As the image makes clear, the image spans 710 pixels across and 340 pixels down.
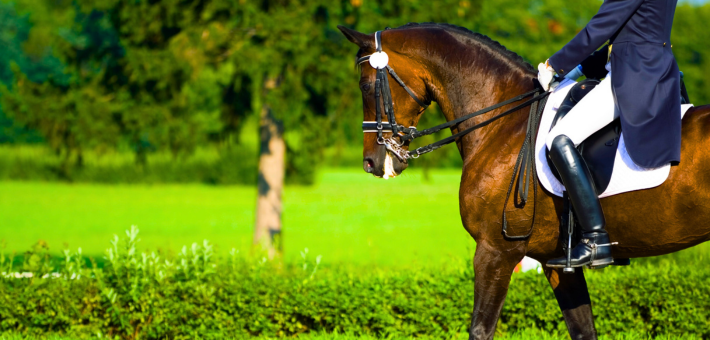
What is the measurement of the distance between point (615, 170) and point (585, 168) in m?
0.18

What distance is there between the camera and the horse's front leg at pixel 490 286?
423cm

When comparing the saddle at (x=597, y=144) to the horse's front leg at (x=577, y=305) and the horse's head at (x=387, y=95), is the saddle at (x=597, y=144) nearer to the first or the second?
the horse's front leg at (x=577, y=305)

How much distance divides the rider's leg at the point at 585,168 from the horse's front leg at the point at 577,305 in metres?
0.56

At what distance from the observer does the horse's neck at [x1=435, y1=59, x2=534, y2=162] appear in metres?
4.51

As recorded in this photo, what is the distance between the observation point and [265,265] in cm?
707

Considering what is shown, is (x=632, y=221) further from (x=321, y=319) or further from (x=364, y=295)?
(x=321, y=319)

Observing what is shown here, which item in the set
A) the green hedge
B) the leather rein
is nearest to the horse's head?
the leather rein

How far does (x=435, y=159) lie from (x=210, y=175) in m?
26.2

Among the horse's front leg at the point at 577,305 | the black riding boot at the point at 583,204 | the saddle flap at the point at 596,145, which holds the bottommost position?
the horse's front leg at the point at 577,305

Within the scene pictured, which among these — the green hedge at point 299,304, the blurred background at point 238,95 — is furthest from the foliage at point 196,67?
the green hedge at point 299,304

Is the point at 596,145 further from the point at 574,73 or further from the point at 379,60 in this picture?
the point at 379,60

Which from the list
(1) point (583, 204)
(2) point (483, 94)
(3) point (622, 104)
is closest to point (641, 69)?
(3) point (622, 104)

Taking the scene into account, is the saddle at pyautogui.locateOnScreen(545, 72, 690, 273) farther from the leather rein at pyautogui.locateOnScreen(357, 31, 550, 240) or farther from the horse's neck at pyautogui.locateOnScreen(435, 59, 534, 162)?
the horse's neck at pyautogui.locateOnScreen(435, 59, 534, 162)

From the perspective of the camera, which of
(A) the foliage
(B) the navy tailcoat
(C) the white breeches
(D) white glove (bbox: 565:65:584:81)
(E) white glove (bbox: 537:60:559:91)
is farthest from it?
(A) the foliage
